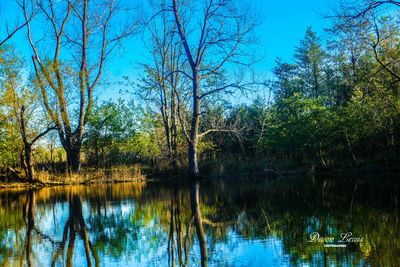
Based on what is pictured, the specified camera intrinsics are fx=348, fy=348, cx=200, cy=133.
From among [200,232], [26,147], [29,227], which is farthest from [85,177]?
[200,232]

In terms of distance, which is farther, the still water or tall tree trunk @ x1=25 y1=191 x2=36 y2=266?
tall tree trunk @ x1=25 y1=191 x2=36 y2=266

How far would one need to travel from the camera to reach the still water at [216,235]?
174 inches

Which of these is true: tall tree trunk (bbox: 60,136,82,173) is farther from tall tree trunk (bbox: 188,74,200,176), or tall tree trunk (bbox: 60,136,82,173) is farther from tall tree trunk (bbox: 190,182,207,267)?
tall tree trunk (bbox: 190,182,207,267)

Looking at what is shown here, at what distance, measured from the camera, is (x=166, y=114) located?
2459cm

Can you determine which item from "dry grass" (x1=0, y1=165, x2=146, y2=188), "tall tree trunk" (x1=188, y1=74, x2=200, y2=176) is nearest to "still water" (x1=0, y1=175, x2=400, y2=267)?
"tall tree trunk" (x1=188, y1=74, x2=200, y2=176)

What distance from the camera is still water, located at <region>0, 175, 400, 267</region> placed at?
4.41m

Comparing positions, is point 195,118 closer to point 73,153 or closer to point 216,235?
point 73,153

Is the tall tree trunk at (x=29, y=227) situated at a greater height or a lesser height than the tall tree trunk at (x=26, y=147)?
lesser

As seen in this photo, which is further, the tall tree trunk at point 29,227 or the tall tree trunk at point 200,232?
the tall tree trunk at point 29,227

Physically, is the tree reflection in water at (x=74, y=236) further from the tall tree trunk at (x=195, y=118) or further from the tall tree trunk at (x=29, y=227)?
the tall tree trunk at (x=195, y=118)

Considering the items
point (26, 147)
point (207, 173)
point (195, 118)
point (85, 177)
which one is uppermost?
point (195, 118)

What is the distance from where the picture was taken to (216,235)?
18.7 feet

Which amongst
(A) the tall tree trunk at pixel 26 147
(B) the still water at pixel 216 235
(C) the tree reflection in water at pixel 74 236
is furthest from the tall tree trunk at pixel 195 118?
(C) the tree reflection in water at pixel 74 236

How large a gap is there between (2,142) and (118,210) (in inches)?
600
